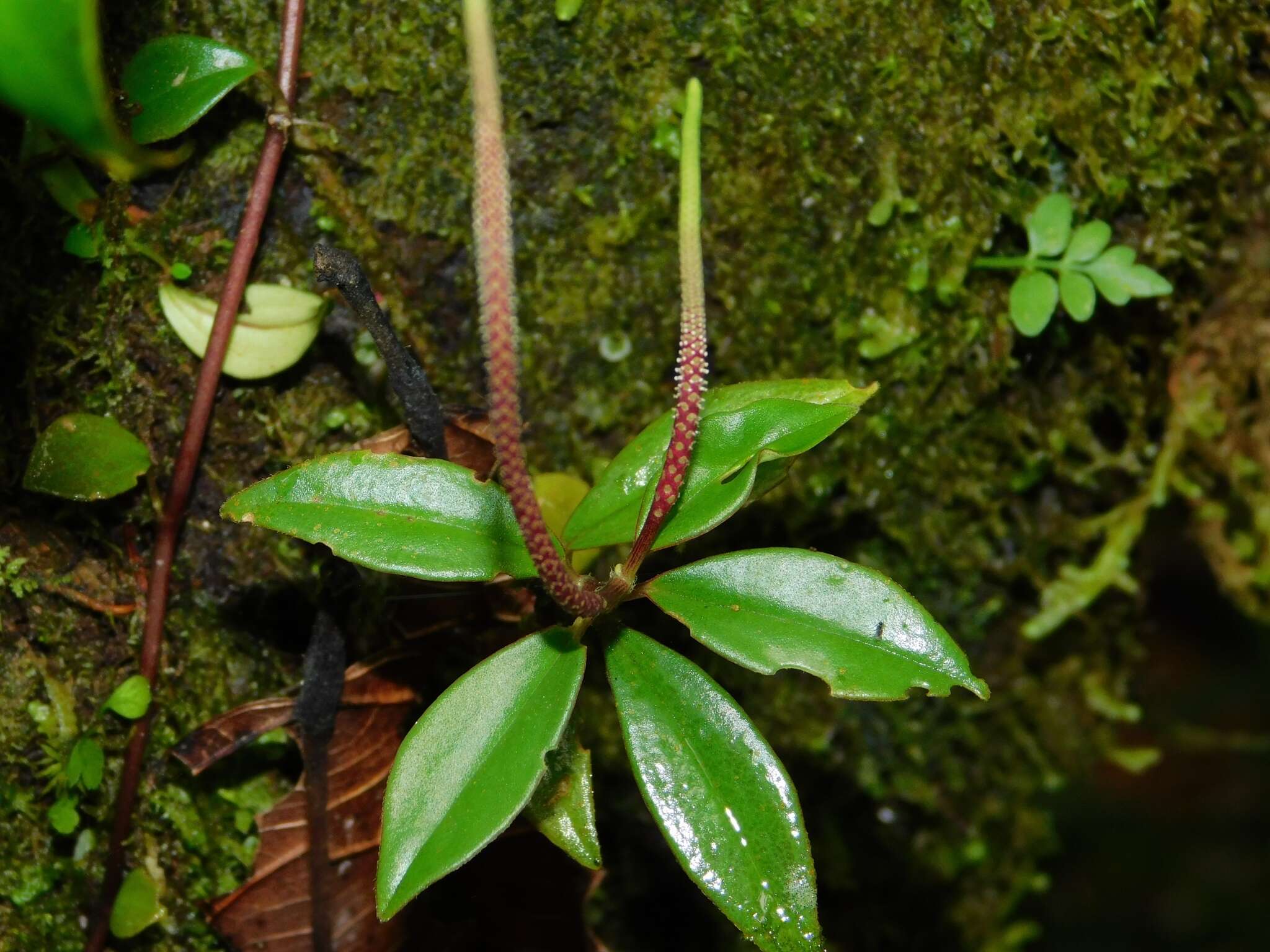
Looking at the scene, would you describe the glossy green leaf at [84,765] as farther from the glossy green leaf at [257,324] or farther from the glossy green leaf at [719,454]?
the glossy green leaf at [719,454]

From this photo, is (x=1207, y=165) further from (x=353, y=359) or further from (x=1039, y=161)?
(x=353, y=359)

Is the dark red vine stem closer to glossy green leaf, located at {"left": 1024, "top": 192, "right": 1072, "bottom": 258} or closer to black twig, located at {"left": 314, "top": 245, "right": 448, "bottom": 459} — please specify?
black twig, located at {"left": 314, "top": 245, "right": 448, "bottom": 459}

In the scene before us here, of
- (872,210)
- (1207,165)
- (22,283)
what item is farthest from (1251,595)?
(22,283)

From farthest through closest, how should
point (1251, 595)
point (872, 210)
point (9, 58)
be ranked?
point (1251, 595), point (872, 210), point (9, 58)

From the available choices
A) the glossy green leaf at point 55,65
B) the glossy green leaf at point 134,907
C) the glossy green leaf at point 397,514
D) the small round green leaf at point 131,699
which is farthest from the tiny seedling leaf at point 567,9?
the glossy green leaf at point 134,907

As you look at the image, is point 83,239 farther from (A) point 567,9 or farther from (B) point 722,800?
(B) point 722,800

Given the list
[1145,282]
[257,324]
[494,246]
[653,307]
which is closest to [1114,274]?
[1145,282]
